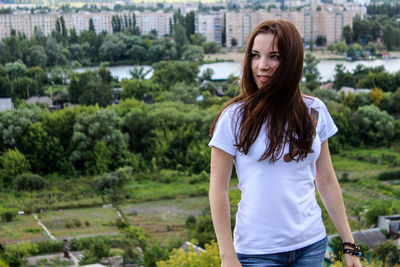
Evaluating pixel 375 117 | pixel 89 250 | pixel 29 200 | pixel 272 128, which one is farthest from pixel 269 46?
pixel 375 117

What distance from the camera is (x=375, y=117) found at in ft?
33.0

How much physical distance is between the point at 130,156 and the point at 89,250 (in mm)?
3110

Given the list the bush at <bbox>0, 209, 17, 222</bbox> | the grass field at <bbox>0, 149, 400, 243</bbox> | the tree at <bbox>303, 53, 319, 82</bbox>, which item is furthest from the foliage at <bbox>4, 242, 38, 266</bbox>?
the tree at <bbox>303, 53, 319, 82</bbox>

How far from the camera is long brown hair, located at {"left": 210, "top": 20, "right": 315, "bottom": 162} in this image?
0.79m

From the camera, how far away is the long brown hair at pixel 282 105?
2.61 feet

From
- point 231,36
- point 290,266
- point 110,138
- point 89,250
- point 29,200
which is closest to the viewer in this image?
point 290,266

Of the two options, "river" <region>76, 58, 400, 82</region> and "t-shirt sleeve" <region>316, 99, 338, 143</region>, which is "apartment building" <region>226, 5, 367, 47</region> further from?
"t-shirt sleeve" <region>316, 99, 338, 143</region>

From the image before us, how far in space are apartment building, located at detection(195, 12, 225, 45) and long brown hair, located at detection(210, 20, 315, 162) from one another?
77.2 ft

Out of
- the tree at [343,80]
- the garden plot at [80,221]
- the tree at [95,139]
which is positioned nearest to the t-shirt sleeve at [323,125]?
the garden plot at [80,221]

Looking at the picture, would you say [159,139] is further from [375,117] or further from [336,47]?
[336,47]

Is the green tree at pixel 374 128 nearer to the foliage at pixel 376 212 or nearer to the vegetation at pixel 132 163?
the vegetation at pixel 132 163

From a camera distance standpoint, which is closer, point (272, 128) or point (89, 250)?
point (272, 128)

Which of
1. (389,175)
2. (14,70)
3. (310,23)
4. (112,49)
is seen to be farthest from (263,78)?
(310,23)

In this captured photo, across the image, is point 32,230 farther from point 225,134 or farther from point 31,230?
point 225,134
